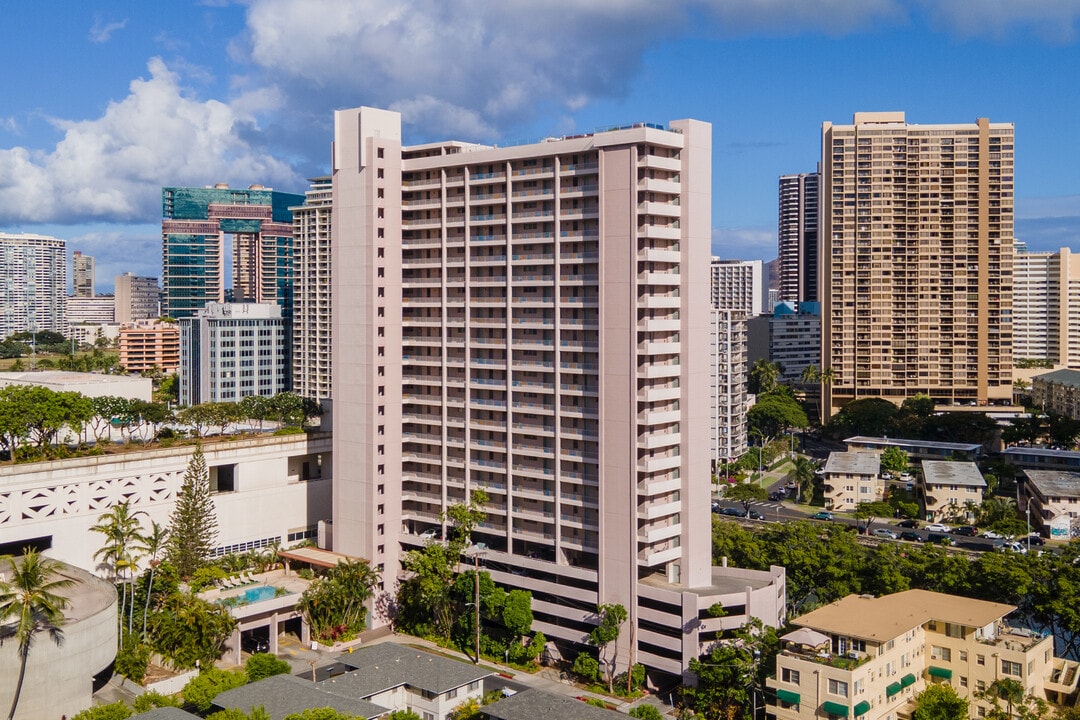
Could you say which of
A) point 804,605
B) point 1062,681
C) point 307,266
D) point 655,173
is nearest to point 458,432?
point 655,173

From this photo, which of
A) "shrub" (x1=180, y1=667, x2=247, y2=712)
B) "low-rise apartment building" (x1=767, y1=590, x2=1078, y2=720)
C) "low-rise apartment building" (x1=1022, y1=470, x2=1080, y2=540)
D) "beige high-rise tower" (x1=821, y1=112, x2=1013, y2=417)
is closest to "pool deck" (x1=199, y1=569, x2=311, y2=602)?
"shrub" (x1=180, y1=667, x2=247, y2=712)

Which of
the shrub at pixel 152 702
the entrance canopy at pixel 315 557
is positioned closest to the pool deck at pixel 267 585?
the entrance canopy at pixel 315 557

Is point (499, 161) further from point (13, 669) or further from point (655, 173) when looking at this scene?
point (13, 669)

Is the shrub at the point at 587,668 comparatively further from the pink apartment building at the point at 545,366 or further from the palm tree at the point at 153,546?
the palm tree at the point at 153,546

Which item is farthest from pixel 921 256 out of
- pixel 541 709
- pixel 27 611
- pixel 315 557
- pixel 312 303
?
pixel 27 611

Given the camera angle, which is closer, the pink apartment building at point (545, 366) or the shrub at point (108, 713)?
the shrub at point (108, 713)
